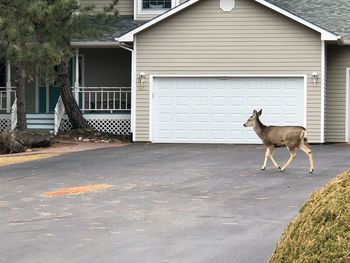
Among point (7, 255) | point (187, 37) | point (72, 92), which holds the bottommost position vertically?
point (7, 255)

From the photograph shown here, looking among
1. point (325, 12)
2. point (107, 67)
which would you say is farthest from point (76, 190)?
point (325, 12)

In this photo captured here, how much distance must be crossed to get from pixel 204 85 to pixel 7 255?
16.6m

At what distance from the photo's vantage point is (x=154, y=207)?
11.0 m

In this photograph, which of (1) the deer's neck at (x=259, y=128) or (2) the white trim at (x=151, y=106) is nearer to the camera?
(1) the deer's neck at (x=259, y=128)

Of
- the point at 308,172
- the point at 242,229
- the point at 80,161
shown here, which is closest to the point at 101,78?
the point at 80,161

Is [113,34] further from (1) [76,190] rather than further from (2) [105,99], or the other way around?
(1) [76,190]

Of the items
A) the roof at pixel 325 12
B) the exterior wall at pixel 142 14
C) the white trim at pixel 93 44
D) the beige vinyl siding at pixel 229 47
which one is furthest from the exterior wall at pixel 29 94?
the roof at pixel 325 12

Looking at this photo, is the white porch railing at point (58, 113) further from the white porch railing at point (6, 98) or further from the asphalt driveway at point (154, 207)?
the asphalt driveway at point (154, 207)

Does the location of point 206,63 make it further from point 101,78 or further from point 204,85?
point 101,78

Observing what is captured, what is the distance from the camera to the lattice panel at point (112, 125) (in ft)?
86.4

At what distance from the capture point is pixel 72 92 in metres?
26.7

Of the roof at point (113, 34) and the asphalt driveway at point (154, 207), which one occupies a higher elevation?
A: the roof at point (113, 34)

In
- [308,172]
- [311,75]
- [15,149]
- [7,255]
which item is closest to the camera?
[7,255]

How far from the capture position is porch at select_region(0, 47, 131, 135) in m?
26.4
